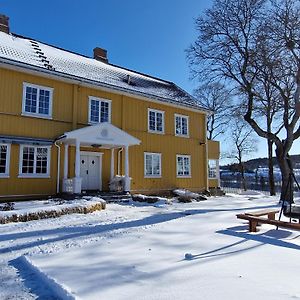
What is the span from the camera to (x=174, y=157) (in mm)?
22109

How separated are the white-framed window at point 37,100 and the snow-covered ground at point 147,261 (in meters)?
8.00

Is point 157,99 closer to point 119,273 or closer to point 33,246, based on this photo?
point 33,246

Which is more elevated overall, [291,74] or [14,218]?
[291,74]

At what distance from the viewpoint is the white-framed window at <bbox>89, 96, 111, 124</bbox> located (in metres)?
18.3

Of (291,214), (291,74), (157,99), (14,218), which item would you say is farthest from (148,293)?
(157,99)

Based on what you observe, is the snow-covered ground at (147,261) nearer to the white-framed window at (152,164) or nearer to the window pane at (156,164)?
the white-framed window at (152,164)

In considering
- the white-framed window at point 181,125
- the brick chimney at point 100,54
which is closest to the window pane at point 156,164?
the white-framed window at point 181,125

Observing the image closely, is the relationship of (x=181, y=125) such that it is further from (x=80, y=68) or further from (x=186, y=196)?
(x=80, y=68)

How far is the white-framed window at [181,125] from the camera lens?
22.7 meters

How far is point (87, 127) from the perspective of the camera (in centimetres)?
1622

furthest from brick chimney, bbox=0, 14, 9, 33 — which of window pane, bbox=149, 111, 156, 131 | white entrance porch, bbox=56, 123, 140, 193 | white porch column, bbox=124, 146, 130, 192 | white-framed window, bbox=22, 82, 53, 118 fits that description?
white porch column, bbox=124, 146, 130, 192

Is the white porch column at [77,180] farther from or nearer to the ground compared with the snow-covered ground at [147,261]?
farther from the ground

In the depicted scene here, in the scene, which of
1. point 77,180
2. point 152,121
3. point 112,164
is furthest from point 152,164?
point 77,180

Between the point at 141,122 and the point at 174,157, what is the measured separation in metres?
3.48
